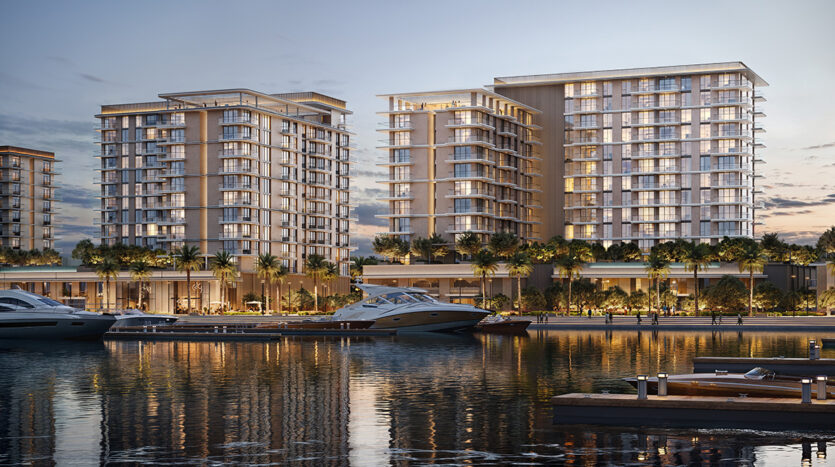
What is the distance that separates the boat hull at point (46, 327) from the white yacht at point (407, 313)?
23.8 metres

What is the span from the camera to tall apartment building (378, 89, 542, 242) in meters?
157

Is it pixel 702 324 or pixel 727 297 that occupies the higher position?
pixel 727 297

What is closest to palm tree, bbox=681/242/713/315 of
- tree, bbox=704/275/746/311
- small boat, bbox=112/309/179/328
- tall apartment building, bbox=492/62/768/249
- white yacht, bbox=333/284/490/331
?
tree, bbox=704/275/746/311

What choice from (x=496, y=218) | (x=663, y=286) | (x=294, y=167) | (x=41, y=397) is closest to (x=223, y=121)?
(x=294, y=167)

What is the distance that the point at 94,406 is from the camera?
112 ft

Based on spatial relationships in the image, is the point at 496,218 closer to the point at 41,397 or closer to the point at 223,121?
the point at 223,121

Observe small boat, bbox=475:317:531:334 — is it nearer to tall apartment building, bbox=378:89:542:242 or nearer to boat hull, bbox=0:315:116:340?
boat hull, bbox=0:315:116:340

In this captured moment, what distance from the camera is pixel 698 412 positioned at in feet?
91.5

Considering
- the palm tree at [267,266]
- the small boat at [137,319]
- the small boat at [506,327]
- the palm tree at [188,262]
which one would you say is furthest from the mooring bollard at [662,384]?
the palm tree at [267,266]

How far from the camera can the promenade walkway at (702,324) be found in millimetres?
94875

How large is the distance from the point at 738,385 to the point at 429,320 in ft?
198

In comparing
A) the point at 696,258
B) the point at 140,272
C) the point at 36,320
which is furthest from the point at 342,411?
the point at 140,272

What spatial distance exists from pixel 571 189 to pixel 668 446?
149m

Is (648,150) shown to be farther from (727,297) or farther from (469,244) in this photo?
(727,297)
